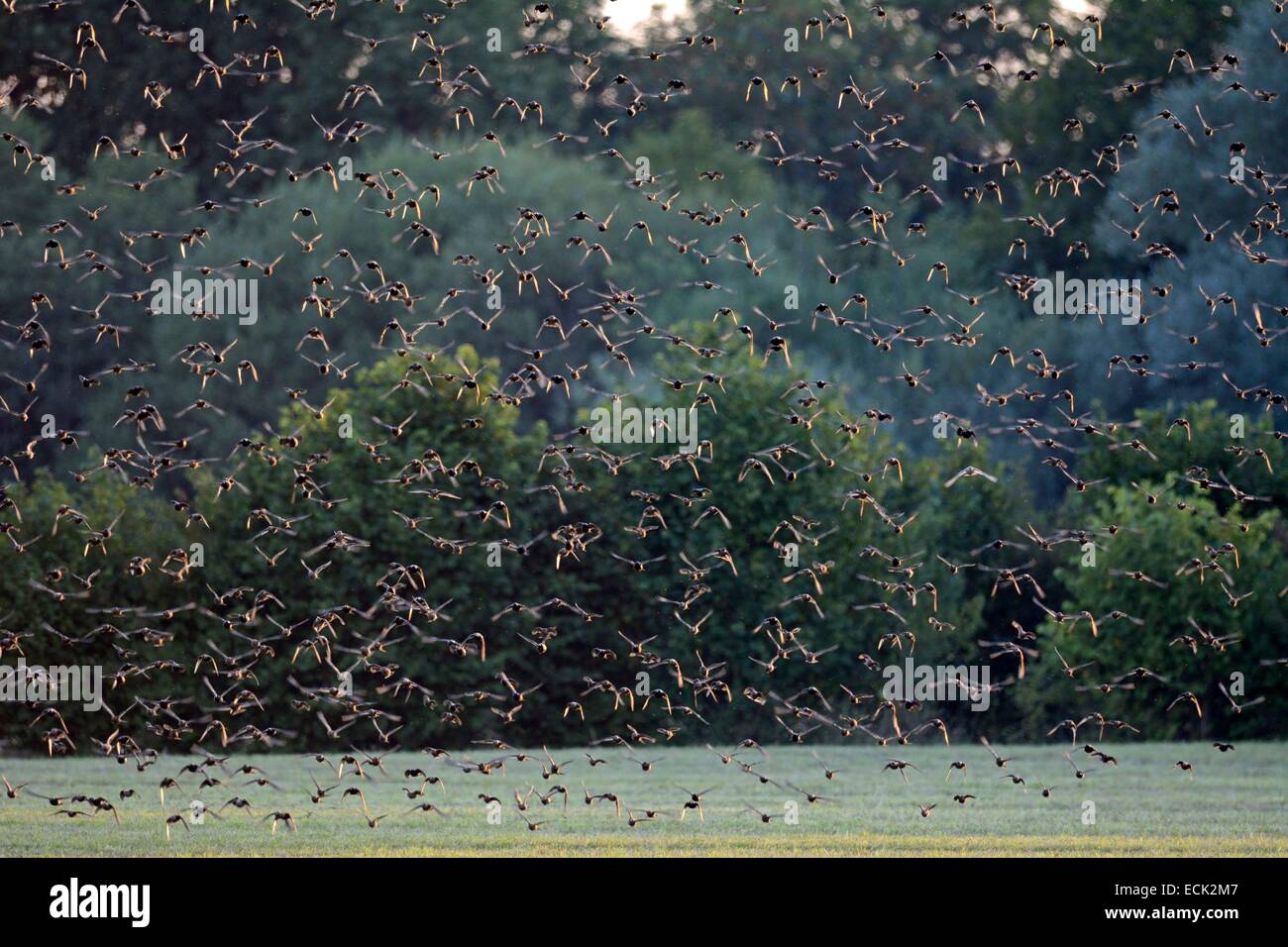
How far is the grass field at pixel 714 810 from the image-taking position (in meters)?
13.3

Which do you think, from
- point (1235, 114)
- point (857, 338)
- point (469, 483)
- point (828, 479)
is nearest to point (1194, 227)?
point (1235, 114)

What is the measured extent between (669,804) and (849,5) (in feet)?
126

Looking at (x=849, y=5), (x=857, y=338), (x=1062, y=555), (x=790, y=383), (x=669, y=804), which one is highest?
(x=849, y=5)

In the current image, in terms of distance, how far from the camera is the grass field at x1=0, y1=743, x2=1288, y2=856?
1333cm

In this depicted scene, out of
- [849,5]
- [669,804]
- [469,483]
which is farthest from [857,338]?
[669,804]

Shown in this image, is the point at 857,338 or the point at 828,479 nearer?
the point at 828,479

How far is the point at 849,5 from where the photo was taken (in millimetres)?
50938

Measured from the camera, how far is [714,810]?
1527 cm

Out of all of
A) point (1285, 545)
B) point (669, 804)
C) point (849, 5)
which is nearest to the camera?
point (669, 804)

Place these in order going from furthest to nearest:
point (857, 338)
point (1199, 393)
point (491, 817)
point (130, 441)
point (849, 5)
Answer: point (849, 5)
point (857, 338)
point (130, 441)
point (1199, 393)
point (491, 817)

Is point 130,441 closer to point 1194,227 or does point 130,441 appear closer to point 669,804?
point 1194,227

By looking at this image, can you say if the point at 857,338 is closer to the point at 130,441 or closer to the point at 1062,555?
the point at 130,441

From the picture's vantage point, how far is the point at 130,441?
38.8 meters

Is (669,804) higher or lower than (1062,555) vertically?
lower
